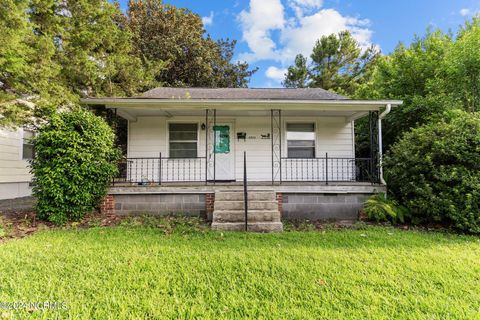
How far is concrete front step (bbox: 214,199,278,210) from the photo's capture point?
17.4 ft

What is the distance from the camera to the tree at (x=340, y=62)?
18.2m

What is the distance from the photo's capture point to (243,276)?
2.83 m

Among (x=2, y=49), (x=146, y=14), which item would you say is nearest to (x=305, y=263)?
(x=2, y=49)

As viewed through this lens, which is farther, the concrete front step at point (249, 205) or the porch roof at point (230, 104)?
the porch roof at point (230, 104)

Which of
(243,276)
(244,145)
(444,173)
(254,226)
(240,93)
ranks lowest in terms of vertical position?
(243,276)

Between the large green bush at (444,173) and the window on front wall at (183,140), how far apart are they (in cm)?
561

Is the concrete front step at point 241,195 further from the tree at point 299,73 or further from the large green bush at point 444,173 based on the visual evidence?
the tree at point 299,73

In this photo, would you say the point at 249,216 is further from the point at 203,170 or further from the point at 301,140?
the point at 301,140

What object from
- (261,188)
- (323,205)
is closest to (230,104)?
(261,188)

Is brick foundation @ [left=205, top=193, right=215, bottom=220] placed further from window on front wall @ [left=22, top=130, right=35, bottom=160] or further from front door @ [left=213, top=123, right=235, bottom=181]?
window on front wall @ [left=22, top=130, right=35, bottom=160]

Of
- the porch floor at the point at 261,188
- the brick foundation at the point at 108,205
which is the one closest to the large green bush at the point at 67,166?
the brick foundation at the point at 108,205

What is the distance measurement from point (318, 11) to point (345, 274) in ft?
48.1

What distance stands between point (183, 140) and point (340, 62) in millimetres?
15929

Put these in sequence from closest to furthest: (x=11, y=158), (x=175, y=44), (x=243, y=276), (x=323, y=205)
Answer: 1. (x=243, y=276)
2. (x=323, y=205)
3. (x=11, y=158)
4. (x=175, y=44)
